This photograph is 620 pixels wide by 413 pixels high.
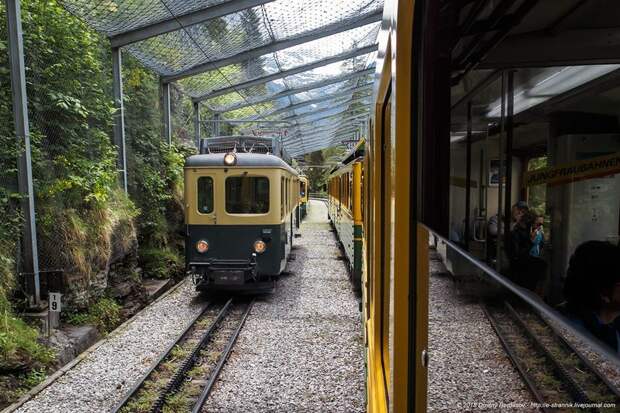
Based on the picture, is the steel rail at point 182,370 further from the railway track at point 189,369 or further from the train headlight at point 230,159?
the train headlight at point 230,159

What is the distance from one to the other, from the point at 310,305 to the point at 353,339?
1.78m

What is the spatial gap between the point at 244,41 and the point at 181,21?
198cm

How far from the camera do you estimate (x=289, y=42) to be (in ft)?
35.6

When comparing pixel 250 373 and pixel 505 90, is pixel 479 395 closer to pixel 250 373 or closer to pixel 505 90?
pixel 505 90

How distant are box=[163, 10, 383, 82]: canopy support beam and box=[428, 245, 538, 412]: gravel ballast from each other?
34.3ft

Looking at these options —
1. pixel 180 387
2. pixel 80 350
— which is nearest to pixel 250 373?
pixel 180 387

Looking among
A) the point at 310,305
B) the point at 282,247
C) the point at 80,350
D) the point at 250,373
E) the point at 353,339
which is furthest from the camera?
the point at 282,247

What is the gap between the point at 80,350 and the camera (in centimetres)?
577

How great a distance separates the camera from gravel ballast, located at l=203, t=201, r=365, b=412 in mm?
4508

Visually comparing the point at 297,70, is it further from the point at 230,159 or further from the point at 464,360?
the point at 464,360

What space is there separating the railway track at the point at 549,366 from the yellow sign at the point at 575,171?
8.4 inches

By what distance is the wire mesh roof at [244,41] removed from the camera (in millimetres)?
8406

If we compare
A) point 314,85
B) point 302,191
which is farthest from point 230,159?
point 302,191

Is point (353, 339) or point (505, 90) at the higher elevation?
point (505, 90)
